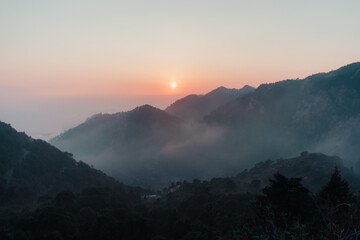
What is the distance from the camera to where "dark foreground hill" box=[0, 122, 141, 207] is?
190 feet

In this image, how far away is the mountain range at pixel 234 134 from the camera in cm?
13424

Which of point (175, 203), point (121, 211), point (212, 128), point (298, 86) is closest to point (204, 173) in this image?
point (212, 128)

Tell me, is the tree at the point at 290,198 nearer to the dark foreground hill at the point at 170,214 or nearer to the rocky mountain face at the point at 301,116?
the dark foreground hill at the point at 170,214

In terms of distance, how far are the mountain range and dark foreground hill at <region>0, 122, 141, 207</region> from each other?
1557 inches

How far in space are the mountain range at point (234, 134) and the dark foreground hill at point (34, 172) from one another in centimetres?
3954

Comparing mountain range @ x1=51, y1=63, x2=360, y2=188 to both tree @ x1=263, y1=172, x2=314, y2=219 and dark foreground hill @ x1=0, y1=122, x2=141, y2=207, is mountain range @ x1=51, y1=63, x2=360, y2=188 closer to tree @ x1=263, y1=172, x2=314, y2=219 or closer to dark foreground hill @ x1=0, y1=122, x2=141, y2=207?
dark foreground hill @ x1=0, y1=122, x2=141, y2=207

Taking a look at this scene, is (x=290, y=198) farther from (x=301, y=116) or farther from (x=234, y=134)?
(x=234, y=134)

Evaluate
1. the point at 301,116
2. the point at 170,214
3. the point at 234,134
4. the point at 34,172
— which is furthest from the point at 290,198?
the point at 234,134

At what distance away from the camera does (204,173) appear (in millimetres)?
133750

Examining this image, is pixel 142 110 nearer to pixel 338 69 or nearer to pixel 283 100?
pixel 283 100

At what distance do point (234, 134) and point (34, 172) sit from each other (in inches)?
4204

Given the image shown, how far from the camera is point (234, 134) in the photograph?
163 meters

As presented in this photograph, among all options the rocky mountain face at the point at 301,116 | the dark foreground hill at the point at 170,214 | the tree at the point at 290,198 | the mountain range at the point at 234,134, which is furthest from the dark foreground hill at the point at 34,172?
the rocky mountain face at the point at 301,116

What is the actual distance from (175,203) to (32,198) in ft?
74.3
